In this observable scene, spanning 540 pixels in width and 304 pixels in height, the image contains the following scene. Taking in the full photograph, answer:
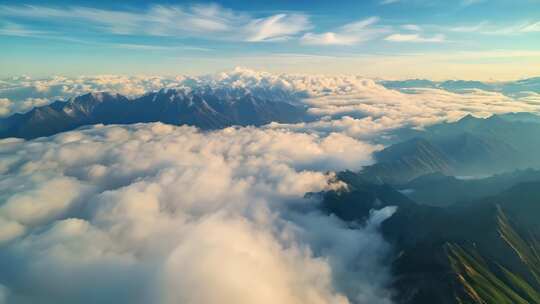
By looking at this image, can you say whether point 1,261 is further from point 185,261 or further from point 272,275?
point 272,275

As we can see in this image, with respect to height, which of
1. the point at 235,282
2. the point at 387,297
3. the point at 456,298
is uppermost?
the point at 235,282

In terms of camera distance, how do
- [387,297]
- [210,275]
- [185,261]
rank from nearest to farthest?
1. [210,275]
2. [185,261]
3. [387,297]

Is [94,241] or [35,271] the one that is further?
[94,241]

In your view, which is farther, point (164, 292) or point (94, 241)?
point (94, 241)

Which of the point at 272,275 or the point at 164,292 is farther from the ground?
the point at 164,292

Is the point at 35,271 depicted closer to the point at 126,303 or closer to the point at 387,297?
the point at 126,303

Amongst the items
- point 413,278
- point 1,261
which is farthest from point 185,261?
point 413,278

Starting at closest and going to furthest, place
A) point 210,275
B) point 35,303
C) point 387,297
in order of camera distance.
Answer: point 35,303 < point 210,275 < point 387,297

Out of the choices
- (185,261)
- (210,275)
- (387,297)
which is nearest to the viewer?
(210,275)

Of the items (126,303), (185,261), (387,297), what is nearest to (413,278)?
(387,297)
